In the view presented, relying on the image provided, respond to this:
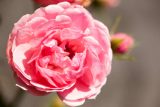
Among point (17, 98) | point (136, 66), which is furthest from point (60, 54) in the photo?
point (136, 66)

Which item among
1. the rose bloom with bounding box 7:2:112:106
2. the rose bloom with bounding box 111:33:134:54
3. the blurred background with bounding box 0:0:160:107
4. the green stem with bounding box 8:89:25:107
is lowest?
the blurred background with bounding box 0:0:160:107

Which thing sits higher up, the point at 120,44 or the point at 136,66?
the point at 120,44

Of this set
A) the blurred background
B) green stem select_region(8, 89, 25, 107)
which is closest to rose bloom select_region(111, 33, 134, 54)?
green stem select_region(8, 89, 25, 107)

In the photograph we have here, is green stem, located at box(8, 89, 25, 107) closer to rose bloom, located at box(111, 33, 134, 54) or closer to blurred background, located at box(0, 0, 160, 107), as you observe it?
rose bloom, located at box(111, 33, 134, 54)

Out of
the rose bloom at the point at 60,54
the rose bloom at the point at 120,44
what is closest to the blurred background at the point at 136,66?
the rose bloom at the point at 120,44

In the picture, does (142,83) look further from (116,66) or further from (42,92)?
(42,92)

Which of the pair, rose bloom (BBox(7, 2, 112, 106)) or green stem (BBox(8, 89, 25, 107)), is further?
green stem (BBox(8, 89, 25, 107))

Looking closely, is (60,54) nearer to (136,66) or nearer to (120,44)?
(120,44)

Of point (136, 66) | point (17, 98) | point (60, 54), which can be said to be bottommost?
point (136, 66)

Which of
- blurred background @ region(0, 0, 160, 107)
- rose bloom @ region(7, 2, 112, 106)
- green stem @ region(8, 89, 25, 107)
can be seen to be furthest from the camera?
blurred background @ region(0, 0, 160, 107)

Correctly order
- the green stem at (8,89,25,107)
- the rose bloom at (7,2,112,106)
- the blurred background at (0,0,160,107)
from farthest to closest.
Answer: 1. the blurred background at (0,0,160,107)
2. the green stem at (8,89,25,107)
3. the rose bloom at (7,2,112,106)
